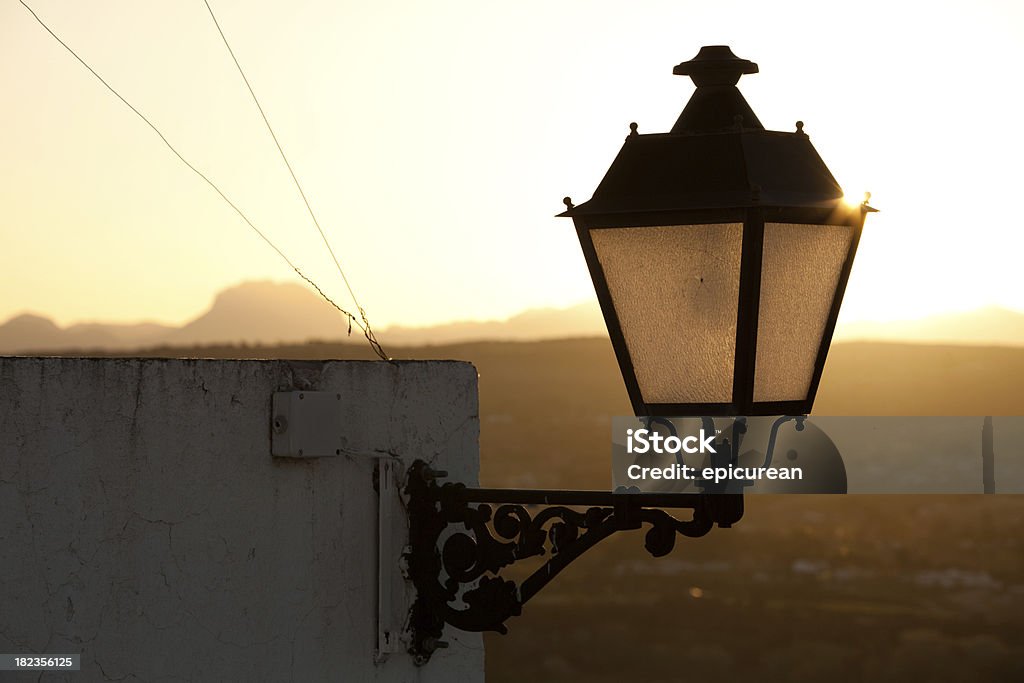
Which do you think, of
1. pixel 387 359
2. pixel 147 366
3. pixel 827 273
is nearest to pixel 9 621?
pixel 147 366

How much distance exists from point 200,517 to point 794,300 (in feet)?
5.22

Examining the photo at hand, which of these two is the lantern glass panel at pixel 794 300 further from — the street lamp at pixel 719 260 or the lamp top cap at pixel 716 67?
the lamp top cap at pixel 716 67

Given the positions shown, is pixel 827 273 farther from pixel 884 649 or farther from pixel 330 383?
pixel 884 649

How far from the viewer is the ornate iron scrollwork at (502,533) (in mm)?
2957

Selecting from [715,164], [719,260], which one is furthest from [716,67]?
[719,260]

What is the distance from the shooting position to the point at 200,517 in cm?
318

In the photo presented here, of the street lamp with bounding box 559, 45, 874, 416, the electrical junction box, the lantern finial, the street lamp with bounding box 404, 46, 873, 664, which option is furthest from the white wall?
the lantern finial

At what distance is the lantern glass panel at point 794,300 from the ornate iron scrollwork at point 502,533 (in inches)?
11.9

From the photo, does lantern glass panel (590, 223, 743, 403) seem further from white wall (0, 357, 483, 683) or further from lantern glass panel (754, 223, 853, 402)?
white wall (0, 357, 483, 683)

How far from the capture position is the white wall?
113 inches

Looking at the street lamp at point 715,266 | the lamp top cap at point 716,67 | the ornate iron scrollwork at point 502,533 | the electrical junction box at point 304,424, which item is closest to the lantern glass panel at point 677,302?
the street lamp at point 715,266

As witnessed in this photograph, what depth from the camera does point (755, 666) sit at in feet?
82.4

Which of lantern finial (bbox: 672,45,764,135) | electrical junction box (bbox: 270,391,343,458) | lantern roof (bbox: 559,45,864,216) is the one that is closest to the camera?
lantern roof (bbox: 559,45,864,216)

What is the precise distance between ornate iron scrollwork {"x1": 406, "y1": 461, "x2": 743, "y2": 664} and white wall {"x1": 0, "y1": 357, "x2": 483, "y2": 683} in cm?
12
